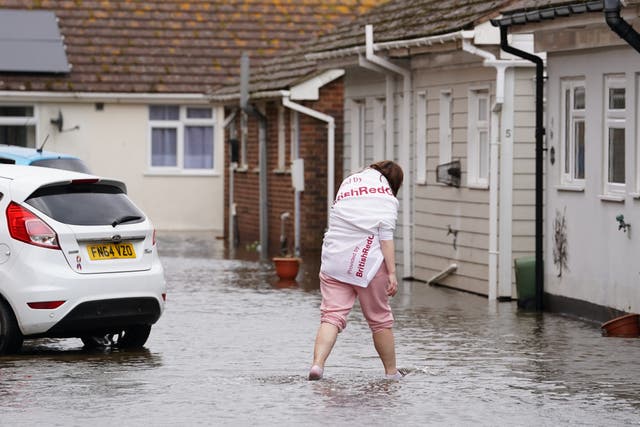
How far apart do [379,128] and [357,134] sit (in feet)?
5.38

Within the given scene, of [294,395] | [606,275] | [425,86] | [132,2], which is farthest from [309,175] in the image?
[294,395]

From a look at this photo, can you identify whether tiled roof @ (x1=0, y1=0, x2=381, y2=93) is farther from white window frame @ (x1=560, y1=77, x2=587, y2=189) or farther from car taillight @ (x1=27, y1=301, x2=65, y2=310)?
car taillight @ (x1=27, y1=301, x2=65, y2=310)

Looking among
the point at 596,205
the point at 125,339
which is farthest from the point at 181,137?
the point at 125,339

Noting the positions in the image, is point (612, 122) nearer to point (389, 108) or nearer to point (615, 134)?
point (615, 134)

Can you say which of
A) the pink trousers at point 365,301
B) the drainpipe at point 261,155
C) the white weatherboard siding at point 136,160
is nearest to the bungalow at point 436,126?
A: the drainpipe at point 261,155

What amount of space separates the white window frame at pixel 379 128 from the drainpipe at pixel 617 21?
11.8 meters

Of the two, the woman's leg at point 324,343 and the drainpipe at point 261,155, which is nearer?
the woman's leg at point 324,343

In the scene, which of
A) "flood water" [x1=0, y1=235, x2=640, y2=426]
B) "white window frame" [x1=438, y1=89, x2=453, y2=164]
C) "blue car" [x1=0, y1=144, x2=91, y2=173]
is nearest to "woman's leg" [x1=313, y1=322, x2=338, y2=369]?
"flood water" [x1=0, y1=235, x2=640, y2=426]

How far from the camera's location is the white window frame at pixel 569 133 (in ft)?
65.8

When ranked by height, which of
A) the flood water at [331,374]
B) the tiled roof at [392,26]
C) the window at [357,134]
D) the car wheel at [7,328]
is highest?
the tiled roof at [392,26]

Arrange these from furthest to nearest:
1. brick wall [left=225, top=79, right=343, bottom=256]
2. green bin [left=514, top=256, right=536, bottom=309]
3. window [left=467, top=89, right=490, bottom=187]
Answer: brick wall [left=225, top=79, right=343, bottom=256] → window [left=467, top=89, right=490, bottom=187] → green bin [left=514, top=256, right=536, bottom=309]

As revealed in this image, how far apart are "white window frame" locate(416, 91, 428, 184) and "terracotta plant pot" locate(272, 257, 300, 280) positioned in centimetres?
208

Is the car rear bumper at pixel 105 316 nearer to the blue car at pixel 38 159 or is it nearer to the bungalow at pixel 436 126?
the blue car at pixel 38 159

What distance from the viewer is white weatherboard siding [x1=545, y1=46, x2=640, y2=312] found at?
18125mm
